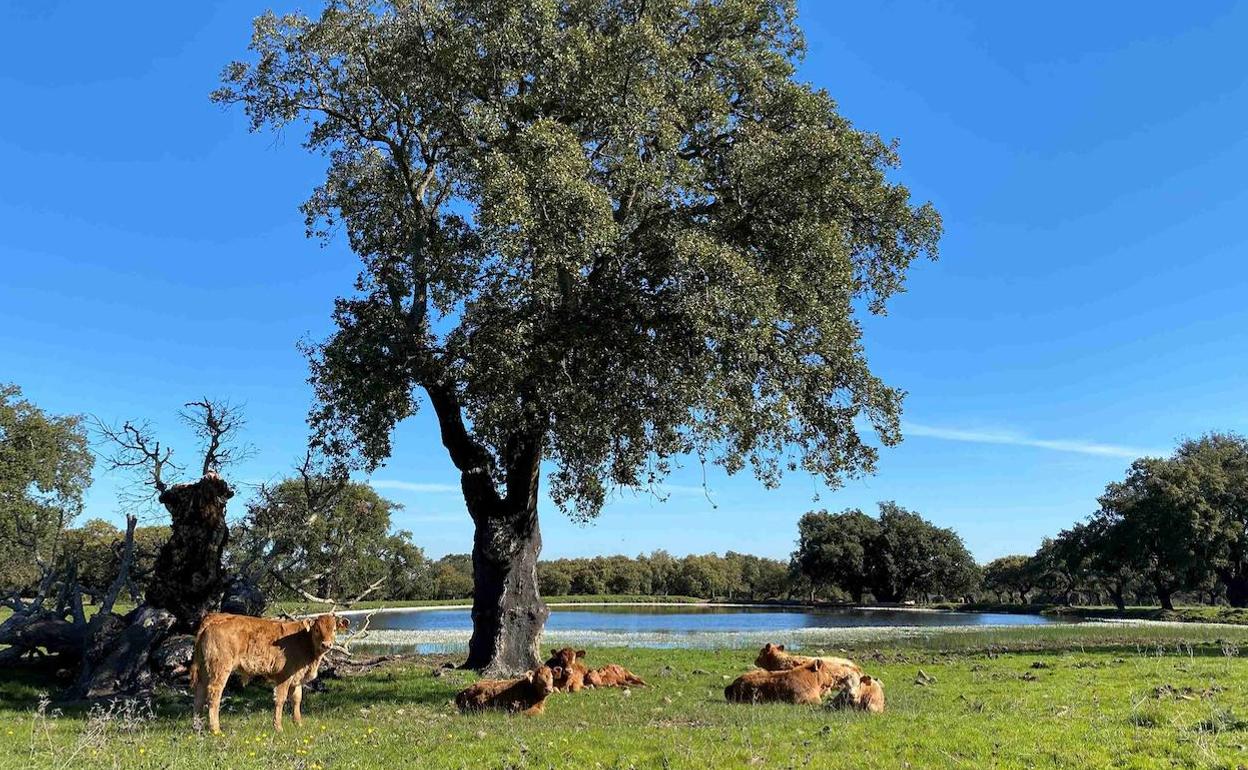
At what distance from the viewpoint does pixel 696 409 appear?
16.4 metres

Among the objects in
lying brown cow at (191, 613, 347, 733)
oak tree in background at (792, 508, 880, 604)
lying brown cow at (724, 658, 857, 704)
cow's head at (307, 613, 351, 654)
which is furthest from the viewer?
oak tree in background at (792, 508, 880, 604)

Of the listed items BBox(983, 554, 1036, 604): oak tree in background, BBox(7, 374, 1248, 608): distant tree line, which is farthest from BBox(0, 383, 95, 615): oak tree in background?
BBox(983, 554, 1036, 604): oak tree in background

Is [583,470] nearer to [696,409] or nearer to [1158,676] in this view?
[696,409]

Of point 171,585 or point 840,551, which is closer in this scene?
point 171,585

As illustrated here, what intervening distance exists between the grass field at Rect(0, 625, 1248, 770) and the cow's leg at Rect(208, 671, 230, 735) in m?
0.40

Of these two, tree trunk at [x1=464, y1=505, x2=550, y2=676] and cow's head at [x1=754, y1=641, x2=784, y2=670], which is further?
tree trunk at [x1=464, y1=505, x2=550, y2=676]

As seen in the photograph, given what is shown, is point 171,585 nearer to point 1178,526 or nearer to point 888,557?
point 1178,526

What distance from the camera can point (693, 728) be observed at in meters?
11.3

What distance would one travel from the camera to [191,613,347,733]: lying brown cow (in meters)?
11.8

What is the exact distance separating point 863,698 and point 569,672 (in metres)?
6.62

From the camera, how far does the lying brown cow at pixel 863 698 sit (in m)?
13.0

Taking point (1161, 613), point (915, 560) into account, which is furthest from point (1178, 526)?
point (915, 560)

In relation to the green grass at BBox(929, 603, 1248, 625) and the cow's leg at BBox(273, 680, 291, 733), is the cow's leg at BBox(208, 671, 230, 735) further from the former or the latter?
the green grass at BBox(929, 603, 1248, 625)

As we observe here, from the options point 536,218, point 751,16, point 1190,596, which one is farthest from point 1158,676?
point 1190,596
